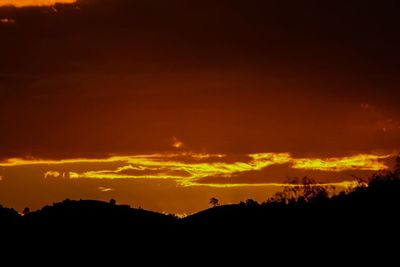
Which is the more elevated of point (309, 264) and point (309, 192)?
point (309, 192)

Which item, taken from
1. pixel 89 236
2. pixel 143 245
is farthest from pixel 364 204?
pixel 89 236

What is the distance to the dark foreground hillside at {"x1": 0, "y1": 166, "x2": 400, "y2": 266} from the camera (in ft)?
260

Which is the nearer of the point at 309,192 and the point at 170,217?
the point at 309,192

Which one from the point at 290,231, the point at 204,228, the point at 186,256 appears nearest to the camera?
the point at 290,231

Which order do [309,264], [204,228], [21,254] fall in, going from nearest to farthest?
[309,264] → [204,228] → [21,254]

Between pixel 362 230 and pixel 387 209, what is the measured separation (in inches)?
102

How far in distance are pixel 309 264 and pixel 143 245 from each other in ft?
101

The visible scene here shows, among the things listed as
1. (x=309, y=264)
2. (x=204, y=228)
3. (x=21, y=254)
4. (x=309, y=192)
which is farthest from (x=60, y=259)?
(x=309, y=264)

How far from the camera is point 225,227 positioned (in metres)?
97.1

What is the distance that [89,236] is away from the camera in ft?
367

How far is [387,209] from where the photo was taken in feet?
260

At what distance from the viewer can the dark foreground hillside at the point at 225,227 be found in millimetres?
79250

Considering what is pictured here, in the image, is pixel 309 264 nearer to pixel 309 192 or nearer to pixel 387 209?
pixel 387 209

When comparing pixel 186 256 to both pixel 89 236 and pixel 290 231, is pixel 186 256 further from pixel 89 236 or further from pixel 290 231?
pixel 89 236
